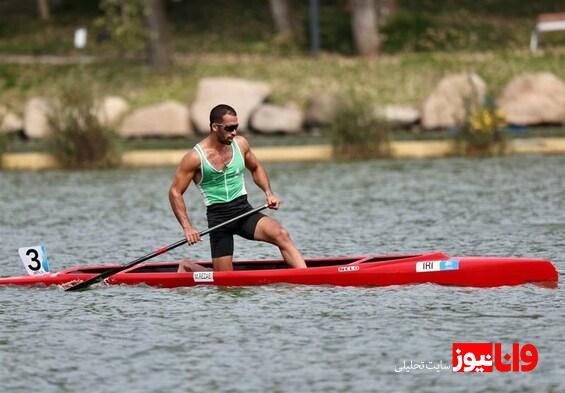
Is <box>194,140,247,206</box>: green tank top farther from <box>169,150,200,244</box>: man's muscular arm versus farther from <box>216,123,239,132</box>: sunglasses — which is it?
<box>216,123,239,132</box>: sunglasses

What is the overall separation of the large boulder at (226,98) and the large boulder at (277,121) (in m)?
0.34

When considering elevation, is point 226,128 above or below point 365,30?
below

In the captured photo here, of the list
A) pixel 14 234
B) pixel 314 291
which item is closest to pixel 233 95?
pixel 14 234

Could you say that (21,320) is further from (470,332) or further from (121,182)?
(121,182)

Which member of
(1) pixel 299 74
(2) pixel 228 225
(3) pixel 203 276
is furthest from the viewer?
(1) pixel 299 74

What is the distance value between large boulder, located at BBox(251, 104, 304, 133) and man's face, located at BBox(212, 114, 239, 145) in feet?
79.2

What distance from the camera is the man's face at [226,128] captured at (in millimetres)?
15914

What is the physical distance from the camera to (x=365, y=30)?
150 ft

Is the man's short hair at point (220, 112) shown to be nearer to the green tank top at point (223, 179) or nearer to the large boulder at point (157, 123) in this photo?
the green tank top at point (223, 179)

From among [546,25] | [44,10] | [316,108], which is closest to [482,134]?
[316,108]

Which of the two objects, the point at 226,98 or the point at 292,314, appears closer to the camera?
the point at 292,314

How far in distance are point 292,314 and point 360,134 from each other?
16915 mm

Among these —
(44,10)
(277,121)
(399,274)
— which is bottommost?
(399,274)

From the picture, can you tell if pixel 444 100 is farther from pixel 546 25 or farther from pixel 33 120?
pixel 33 120
